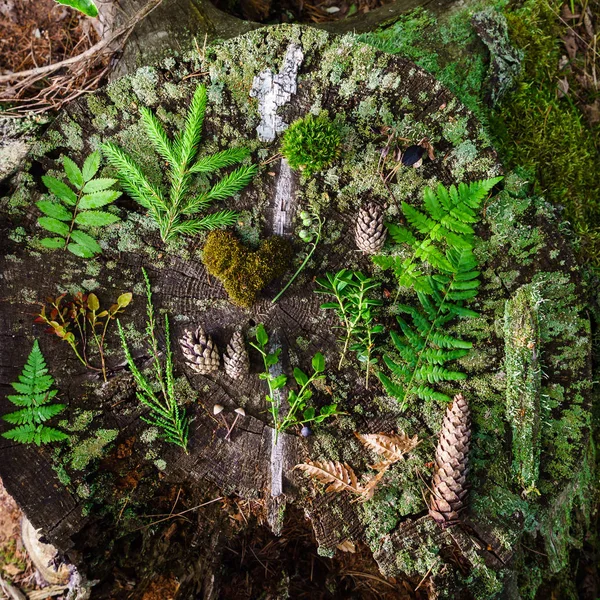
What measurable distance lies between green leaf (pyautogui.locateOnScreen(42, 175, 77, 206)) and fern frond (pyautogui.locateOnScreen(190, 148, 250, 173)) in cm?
78

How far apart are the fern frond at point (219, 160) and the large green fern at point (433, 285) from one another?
3.50ft

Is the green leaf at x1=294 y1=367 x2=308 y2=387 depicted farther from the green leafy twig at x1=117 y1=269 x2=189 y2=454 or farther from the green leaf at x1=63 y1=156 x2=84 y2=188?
the green leaf at x1=63 y1=156 x2=84 y2=188

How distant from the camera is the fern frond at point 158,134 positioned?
2.88 metres

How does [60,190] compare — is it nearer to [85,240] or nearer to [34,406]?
[85,240]

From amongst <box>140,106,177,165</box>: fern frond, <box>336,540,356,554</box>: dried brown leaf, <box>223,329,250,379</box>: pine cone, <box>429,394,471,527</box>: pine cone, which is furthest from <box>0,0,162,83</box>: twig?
<box>336,540,356,554</box>: dried brown leaf

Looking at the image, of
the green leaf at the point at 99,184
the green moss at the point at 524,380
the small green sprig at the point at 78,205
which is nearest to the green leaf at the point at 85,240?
the small green sprig at the point at 78,205

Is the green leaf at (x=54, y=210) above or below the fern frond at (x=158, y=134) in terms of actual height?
A: below

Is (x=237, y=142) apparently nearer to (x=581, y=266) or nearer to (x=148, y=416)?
(x=148, y=416)

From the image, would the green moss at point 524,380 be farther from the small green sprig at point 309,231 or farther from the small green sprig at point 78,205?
the small green sprig at point 78,205

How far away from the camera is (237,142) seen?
3.00 metres

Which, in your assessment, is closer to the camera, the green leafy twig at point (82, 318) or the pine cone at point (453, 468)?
the pine cone at point (453, 468)

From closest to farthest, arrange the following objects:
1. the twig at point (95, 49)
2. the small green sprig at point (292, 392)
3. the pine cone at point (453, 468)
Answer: the pine cone at point (453, 468)
the small green sprig at point (292, 392)
the twig at point (95, 49)

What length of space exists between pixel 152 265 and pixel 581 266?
315 centimetres

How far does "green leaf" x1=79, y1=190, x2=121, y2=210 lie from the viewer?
9.57ft
